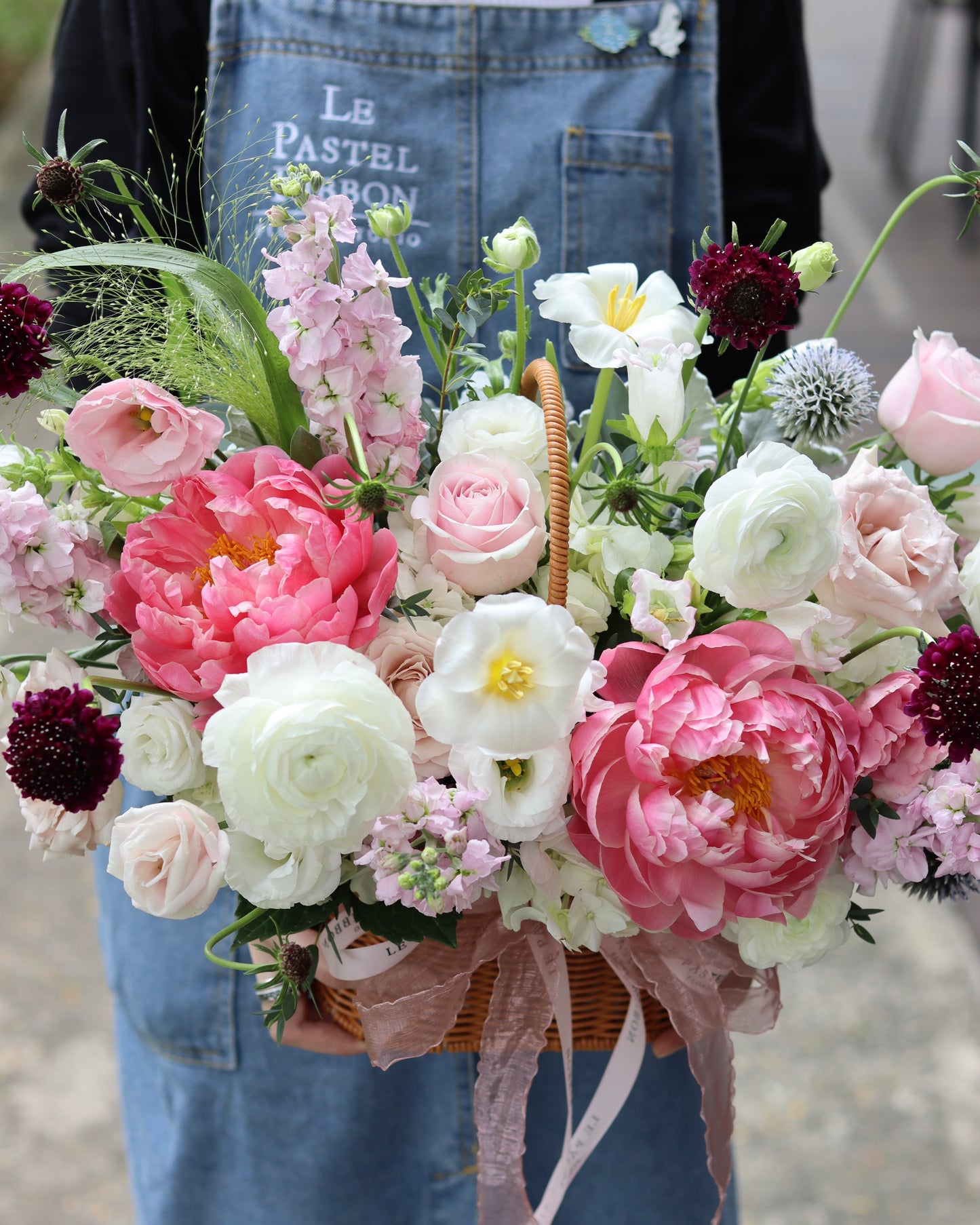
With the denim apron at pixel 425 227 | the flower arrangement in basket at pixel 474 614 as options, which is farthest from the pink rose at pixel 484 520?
the denim apron at pixel 425 227

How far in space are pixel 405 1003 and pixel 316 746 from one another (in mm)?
239

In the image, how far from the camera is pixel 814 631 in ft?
1.88

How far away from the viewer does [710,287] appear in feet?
1.82

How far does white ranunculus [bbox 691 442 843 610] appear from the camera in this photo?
1.68ft

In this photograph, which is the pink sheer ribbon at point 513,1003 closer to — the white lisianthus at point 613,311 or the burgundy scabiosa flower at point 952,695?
the burgundy scabiosa flower at point 952,695

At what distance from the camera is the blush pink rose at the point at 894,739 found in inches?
22.2

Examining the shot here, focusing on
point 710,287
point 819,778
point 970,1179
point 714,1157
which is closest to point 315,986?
point 714,1157

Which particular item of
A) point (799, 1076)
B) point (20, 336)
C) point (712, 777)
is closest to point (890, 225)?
point (712, 777)

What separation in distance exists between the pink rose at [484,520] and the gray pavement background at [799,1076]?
145cm

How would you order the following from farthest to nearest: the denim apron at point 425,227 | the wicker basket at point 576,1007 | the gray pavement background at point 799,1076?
1. the gray pavement background at point 799,1076
2. the denim apron at point 425,227
3. the wicker basket at point 576,1007

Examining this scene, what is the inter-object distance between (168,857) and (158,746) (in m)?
0.05

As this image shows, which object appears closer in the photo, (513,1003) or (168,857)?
(168,857)

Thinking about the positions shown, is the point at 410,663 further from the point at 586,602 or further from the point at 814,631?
the point at 814,631

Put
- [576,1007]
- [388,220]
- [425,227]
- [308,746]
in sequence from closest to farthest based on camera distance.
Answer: [308,746] → [388,220] → [576,1007] → [425,227]
